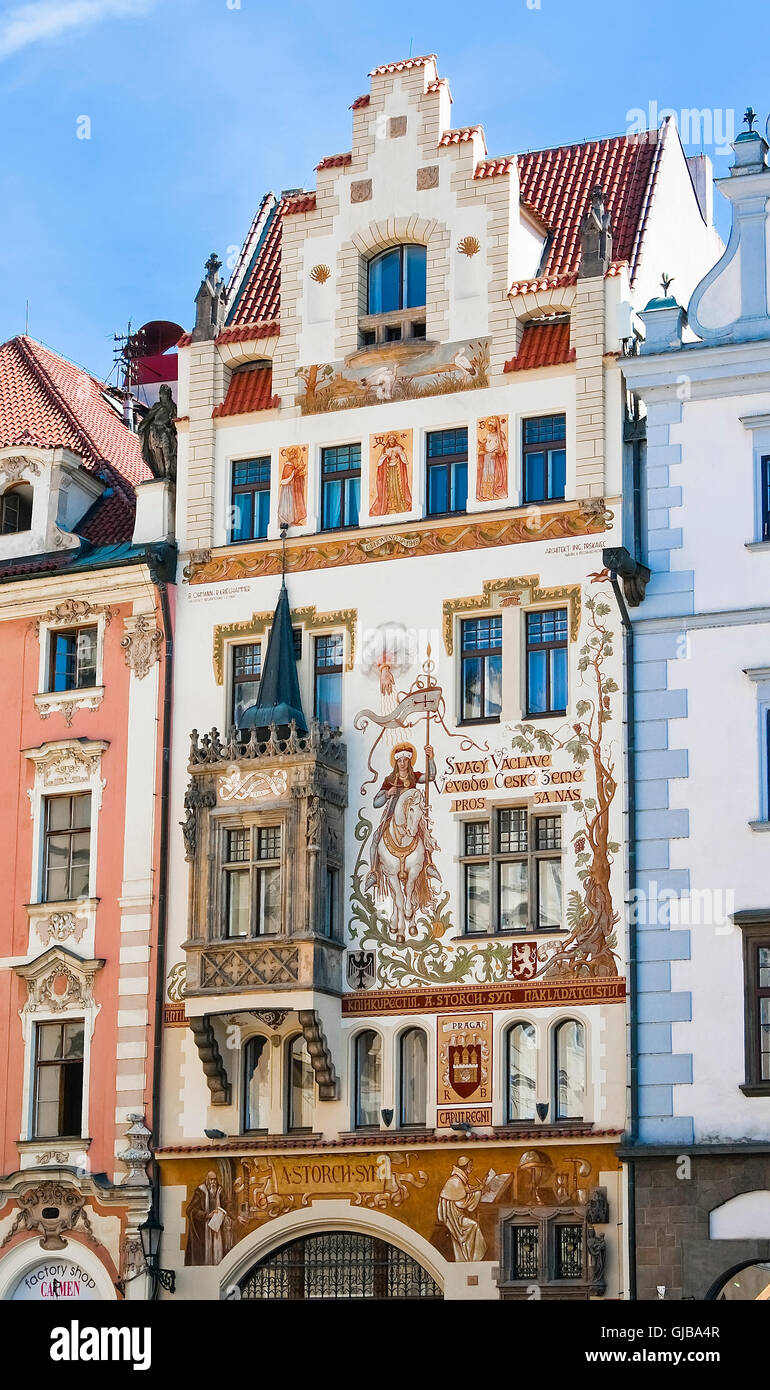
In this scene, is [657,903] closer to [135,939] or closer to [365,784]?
[365,784]

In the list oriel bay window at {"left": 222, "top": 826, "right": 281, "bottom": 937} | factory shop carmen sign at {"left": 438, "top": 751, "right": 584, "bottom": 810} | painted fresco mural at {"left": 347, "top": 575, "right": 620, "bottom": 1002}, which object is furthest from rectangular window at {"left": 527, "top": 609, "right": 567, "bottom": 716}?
oriel bay window at {"left": 222, "top": 826, "right": 281, "bottom": 937}

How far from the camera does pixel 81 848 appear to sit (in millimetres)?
39250

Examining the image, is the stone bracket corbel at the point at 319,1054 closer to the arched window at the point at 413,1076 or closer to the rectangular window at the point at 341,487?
the arched window at the point at 413,1076

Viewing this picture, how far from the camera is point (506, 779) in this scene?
118 ft

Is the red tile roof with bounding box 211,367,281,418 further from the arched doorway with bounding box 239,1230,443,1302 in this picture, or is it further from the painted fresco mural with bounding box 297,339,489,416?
the arched doorway with bounding box 239,1230,443,1302

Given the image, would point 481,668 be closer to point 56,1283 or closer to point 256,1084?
point 256,1084

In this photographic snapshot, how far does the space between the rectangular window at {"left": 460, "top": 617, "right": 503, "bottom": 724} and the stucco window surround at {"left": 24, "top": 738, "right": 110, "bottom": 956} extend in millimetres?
6139

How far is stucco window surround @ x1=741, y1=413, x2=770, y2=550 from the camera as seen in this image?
34219 millimetres

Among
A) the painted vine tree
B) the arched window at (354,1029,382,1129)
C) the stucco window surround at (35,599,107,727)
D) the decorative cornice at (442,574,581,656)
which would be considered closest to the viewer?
the painted vine tree

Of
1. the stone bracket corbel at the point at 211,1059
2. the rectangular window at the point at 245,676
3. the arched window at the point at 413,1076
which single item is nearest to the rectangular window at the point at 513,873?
the arched window at the point at 413,1076

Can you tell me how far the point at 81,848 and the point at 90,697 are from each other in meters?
2.42

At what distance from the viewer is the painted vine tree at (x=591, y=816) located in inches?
1367

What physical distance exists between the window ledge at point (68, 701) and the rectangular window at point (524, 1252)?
36.2 feet

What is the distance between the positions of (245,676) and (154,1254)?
29.1 feet
